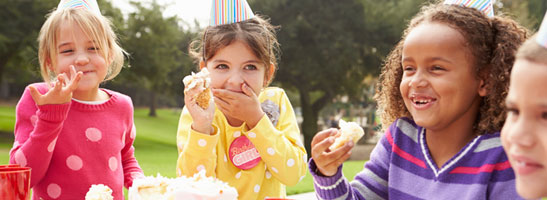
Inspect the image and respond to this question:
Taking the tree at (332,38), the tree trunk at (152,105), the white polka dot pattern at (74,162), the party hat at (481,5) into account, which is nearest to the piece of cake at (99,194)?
the white polka dot pattern at (74,162)

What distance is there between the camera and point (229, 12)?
2324mm

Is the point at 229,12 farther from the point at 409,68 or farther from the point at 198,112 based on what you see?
the point at 409,68

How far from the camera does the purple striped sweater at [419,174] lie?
164cm

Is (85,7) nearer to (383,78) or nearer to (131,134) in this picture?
(131,134)

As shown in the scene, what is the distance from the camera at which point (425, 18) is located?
178cm

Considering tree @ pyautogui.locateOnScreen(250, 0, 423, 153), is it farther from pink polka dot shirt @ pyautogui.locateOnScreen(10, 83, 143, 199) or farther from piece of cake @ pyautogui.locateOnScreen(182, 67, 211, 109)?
piece of cake @ pyautogui.locateOnScreen(182, 67, 211, 109)

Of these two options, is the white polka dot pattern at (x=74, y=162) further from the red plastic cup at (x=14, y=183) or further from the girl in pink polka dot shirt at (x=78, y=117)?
the red plastic cup at (x=14, y=183)

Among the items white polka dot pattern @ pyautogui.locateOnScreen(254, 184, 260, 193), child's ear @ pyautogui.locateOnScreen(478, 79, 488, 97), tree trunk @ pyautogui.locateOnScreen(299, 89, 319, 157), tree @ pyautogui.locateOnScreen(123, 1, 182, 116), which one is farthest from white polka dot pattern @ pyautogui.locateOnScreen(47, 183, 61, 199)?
tree trunk @ pyautogui.locateOnScreen(299, 89, 319, 157)

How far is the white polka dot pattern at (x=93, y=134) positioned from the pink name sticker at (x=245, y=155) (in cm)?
58

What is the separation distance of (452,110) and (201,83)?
870mm

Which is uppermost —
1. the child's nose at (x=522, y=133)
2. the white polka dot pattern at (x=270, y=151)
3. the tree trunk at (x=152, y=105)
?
the child's nose at (x=522, y=133)

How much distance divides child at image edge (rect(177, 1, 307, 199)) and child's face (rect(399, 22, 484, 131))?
2.24ft

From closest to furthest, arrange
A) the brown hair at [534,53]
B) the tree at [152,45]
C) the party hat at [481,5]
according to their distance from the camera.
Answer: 1. the brown hair at [534,53]
2. the party hat at [481,5]
3. the tree at [152,45]

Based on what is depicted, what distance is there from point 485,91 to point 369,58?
16.8 m
